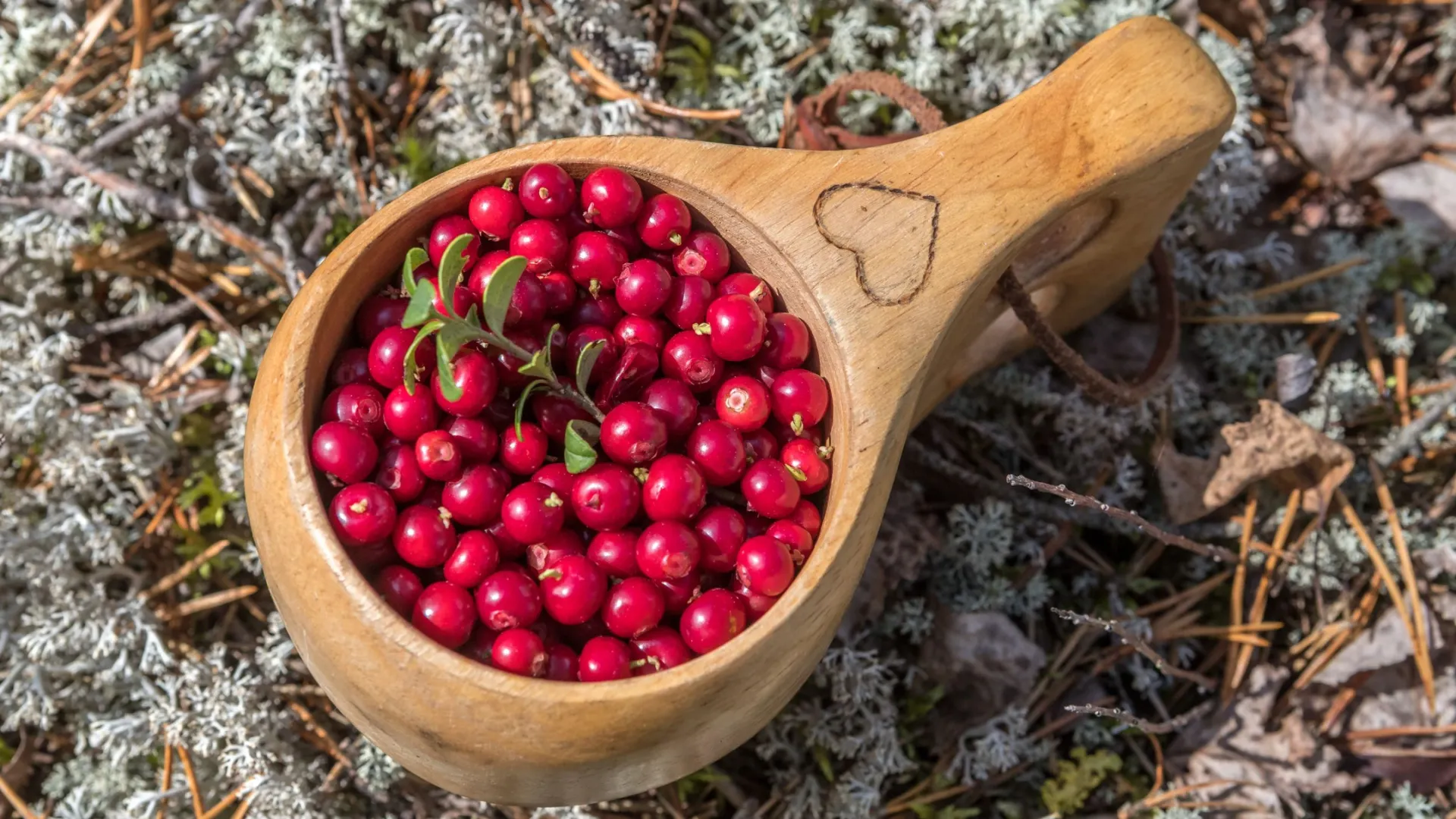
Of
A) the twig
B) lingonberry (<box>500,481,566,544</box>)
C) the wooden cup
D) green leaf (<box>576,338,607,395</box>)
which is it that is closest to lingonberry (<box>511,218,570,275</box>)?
the wooden cup

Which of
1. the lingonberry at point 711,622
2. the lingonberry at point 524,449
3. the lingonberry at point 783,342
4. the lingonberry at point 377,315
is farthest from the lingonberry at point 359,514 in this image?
the lingonberry at point 783,342

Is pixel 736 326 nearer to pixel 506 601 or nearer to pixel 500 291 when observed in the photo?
pixel 500 291

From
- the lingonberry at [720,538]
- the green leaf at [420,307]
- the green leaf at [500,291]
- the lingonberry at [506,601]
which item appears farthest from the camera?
the lingonberry at [720,538]

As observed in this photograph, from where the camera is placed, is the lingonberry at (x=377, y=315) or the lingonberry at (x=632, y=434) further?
the lingonberry at (x=377, y=315)

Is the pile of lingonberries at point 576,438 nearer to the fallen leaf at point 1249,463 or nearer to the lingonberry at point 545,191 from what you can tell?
the lingonberry at point 545,191

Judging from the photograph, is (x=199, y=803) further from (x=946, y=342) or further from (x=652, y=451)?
(x=946, y=342)

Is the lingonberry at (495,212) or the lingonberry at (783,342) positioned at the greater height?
the lingonberry at (495,212)
